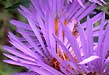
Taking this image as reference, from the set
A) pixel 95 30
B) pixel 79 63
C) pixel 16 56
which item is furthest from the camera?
pixel 95 30

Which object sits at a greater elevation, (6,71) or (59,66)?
(6,71)

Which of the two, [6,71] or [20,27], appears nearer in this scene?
[20,27]

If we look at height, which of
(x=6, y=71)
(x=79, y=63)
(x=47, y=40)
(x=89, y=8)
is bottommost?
(x=79, y=63)

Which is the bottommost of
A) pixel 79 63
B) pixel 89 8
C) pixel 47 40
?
pixel 79 63

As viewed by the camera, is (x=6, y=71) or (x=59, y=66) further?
(x=6, y=71)

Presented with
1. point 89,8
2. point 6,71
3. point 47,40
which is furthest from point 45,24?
point 6,71

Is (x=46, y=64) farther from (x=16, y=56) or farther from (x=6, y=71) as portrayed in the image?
(x=6, y=71)

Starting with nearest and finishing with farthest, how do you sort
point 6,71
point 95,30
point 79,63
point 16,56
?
point 79,63, point 16,56, point 95,30, point 6,71

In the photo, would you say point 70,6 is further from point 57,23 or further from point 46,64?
point 46,64

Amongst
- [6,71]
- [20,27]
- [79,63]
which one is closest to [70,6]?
[20,27]
